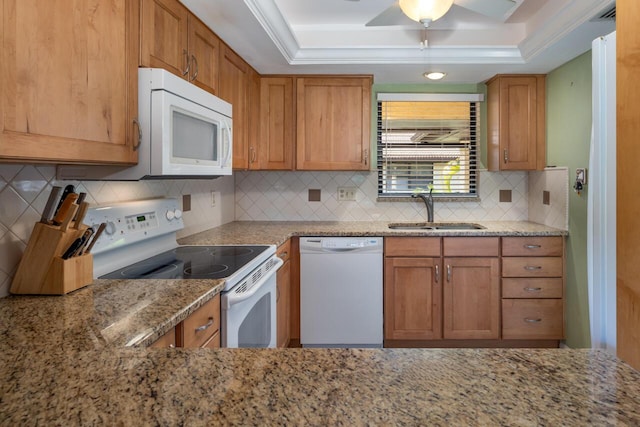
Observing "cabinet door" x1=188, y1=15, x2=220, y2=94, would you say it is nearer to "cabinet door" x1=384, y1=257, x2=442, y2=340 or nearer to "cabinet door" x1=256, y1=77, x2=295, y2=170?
"cabinet door" x1=256, y1=77, x2=295, y2=170

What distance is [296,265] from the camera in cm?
296

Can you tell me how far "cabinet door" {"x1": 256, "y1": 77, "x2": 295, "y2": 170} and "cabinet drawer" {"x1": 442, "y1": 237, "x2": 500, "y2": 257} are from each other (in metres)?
1.35

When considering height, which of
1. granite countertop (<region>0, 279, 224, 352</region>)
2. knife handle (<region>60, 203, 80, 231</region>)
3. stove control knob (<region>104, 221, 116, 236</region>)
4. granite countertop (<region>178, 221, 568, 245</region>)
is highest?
knife handle (<region>60, 203, 80, 231</region>)

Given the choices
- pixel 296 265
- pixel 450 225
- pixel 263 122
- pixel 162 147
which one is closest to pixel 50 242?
pixel 162 147

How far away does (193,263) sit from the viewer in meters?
1.89

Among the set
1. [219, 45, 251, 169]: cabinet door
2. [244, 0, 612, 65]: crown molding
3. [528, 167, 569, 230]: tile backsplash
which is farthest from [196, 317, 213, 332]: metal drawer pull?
[528, 167, 569, 230]: tile backsplash

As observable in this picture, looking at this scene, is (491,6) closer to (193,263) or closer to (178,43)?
(178,43)

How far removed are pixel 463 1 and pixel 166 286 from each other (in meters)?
1.73

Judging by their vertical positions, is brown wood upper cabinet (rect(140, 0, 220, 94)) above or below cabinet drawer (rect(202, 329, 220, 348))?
above

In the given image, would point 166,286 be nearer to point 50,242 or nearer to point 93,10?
point 50,242

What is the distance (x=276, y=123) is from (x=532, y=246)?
2114 millimetres

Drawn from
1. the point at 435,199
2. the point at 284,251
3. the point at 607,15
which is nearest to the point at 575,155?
the point at 607,15

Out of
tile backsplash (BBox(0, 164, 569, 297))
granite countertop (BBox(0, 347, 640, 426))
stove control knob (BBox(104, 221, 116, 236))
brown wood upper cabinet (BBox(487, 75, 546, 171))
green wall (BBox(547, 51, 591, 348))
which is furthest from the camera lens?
tile backsplash (BBox(0, 164, 569, 297))

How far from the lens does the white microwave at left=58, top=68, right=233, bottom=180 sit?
5.06 ft
